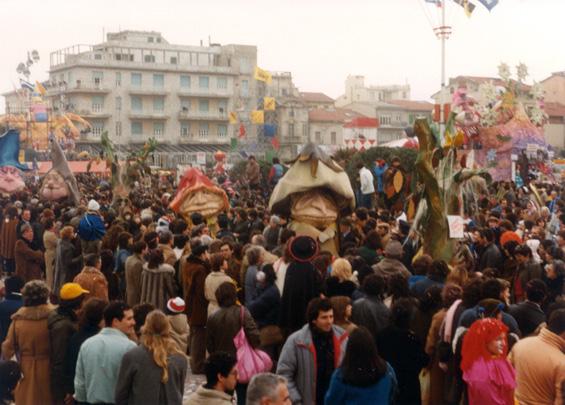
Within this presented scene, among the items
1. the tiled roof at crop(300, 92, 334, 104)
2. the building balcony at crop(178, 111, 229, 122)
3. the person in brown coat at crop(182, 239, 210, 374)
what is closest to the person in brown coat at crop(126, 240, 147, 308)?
the person in brown coat at crop(182, 239, 210, 374)

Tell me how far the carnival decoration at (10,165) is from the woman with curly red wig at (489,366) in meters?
18.1

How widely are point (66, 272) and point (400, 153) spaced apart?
13043 mm

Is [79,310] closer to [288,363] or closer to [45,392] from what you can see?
[45,392]

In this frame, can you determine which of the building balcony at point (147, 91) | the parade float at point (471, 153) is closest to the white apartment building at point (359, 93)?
the building balcony at point (147, 91)

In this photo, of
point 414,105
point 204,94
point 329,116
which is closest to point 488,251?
point 204,94

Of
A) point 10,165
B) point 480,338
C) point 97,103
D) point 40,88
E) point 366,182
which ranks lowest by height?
point 480,338

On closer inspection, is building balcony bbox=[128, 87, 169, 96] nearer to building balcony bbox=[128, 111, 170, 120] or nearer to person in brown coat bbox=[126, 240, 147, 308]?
building balcony bbox=[128, 111, 170, 120]

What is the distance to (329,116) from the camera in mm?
A: 88750

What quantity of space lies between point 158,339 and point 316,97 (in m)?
90.7

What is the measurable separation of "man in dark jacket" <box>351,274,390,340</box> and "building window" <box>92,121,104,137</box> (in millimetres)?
71397

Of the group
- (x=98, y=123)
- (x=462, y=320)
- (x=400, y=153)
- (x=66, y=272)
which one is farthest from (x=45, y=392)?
(x=98, y=123)

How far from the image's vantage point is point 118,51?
8062 centimetres

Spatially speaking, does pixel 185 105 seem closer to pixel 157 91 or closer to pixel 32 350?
pixel 157 91

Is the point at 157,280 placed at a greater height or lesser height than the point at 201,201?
lesser
